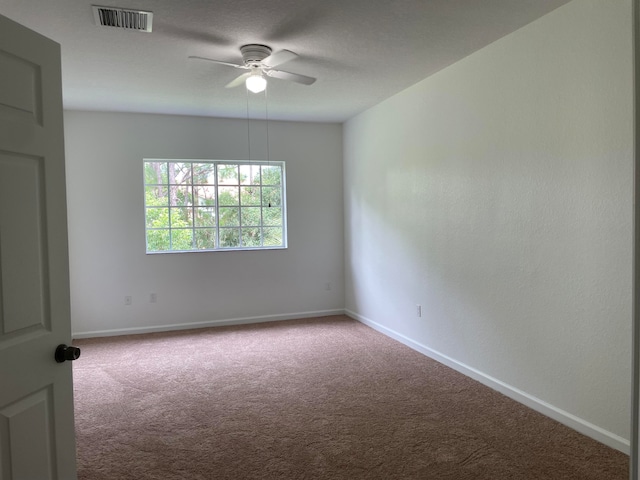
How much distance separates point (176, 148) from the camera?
535cm

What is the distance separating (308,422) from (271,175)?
3653 mm

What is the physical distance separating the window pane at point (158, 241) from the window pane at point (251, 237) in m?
A: 0.95

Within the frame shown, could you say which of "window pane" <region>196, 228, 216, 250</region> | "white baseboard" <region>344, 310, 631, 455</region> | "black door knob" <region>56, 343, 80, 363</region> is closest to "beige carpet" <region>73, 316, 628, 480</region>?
"white baseboard" <region>344, 310, 631, 455</region>

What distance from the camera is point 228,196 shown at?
18.6ft

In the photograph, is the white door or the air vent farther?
the air vent

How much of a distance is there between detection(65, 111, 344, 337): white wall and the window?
139 millimetres

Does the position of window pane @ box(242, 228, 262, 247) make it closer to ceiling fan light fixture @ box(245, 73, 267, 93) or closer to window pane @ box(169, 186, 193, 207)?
window pane @ box(169, 186, 193, 207)

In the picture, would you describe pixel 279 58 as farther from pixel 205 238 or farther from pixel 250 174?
pixel 205 238

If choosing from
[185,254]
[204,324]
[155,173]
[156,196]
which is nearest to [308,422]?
[204,324]

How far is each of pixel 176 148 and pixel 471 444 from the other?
4.48 metres

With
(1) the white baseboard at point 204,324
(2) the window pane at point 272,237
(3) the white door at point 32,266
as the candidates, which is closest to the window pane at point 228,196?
(2) the window pane at point 272,237

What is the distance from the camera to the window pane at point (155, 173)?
534 cm

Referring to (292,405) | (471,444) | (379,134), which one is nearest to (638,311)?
(471,444)

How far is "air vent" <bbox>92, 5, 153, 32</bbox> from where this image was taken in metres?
2.64
